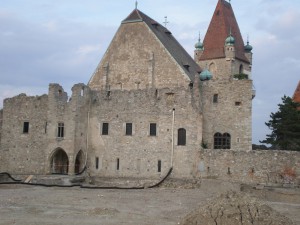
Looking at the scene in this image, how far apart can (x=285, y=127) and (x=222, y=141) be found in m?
5.16

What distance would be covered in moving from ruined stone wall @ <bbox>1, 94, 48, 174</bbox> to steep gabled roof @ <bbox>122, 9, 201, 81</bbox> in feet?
37.9

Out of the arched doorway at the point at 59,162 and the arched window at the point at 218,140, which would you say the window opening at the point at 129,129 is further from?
the arched window at the point at 218,140

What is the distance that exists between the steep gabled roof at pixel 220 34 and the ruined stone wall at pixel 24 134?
28644 millimetres

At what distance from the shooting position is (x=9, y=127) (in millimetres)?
38531

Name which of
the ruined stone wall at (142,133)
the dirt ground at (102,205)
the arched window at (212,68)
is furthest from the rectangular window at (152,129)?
the arched window at (212,68)

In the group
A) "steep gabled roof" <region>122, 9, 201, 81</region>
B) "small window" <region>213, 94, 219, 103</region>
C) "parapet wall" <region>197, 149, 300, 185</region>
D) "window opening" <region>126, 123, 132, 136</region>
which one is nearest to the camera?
"parapet wall" <region>197, 149, 300, 185</region>

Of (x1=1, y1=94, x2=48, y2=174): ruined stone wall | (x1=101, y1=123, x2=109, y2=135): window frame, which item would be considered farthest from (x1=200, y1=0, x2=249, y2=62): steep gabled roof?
(x1=1, y1=94, x2=48, y2=174): ruined stone wall

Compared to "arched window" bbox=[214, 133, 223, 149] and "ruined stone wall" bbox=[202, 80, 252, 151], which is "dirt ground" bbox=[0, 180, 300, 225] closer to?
"arched window" bbox=[214, 133, 223, 149]

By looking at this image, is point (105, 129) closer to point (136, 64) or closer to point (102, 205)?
point (136, 64)

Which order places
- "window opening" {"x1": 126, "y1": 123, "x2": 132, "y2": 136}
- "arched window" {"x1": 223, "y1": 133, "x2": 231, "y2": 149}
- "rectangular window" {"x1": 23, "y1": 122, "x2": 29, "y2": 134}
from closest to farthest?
"arched window" {"x1": 223, "y1": 133, "x2": 231, "y2": 149}
"window opening" {"x1": 126, "y1": 123, "x2": 132, "y2": 136}
"rectangular window" {"x1": 23, "y1": 122, "x2": 29, "y2": 134}

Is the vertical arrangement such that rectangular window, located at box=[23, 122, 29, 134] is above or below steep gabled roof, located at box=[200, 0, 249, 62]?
below

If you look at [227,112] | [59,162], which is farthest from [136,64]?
[59,162]

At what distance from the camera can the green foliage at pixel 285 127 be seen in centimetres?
3619

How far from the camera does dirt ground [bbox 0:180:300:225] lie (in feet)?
56.8
